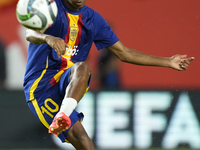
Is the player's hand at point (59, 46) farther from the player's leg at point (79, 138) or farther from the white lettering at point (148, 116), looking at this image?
the white lettering at point (148, 116)

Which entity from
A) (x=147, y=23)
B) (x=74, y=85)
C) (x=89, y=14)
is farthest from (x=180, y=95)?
(x=74, y=85)

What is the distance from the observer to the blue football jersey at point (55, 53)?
3113 mm

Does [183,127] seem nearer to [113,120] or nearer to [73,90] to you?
[113,120]

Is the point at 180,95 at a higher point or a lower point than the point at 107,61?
lower

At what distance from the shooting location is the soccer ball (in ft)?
8.89

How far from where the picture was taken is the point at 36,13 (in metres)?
2.71

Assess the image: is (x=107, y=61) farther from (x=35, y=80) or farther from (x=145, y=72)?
(x=35, y=80)

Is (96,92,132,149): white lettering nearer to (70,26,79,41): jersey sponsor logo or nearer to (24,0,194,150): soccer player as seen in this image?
(24,0,194,150): soccer player

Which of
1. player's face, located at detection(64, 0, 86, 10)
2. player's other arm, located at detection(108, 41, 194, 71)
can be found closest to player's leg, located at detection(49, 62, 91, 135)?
player's face, located at detection(64, 0, 86, 10)

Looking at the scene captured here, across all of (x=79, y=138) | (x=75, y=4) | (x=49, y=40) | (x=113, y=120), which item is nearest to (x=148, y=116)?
(x=113, y=120)

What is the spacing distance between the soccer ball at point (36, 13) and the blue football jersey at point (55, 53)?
0.29m

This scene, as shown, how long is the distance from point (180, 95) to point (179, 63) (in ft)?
5.14

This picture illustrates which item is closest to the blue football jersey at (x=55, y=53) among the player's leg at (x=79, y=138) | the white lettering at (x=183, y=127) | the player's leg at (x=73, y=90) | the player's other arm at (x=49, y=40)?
the player's other arm at (x=49, y=40)

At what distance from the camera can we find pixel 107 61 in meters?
4.87
